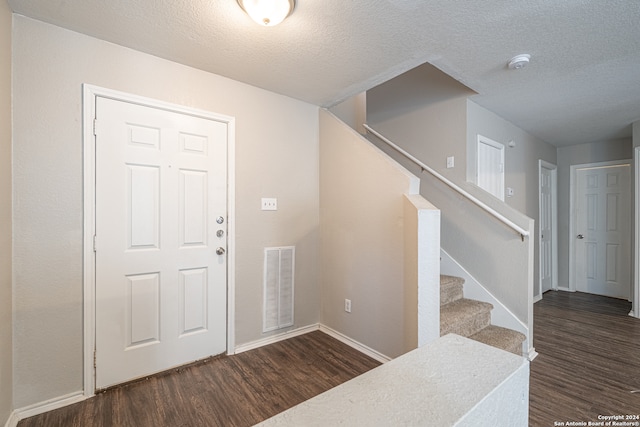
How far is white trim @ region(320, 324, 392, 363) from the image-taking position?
2268mm

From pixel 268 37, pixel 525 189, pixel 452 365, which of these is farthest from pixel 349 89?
pixel 525 189

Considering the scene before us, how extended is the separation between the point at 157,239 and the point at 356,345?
185cm

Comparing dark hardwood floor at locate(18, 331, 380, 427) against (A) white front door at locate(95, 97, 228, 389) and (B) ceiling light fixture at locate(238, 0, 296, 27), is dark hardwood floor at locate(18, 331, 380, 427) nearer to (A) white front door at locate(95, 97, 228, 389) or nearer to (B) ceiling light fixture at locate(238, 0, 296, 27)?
(A) white front door at locate(95, 97, 228, 389)

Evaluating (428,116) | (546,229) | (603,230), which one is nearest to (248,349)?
(428,116)

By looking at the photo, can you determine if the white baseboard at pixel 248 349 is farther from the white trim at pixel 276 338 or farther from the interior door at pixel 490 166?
the interior door at pixel 490 166

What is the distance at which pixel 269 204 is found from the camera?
2.57 m

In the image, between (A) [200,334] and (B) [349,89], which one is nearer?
(A) [200,334]

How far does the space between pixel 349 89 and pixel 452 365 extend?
2.35 metres

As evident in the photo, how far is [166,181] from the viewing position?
2.06 meters

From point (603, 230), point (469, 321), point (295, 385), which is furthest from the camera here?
point (603, 230)

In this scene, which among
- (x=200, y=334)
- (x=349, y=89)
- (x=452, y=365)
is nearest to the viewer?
(x=452, y=365)

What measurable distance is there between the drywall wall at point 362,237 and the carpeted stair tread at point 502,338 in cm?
80

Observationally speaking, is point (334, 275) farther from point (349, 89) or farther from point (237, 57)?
point (237, 57)

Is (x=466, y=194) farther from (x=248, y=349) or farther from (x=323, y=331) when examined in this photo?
(x=248, y=349)
